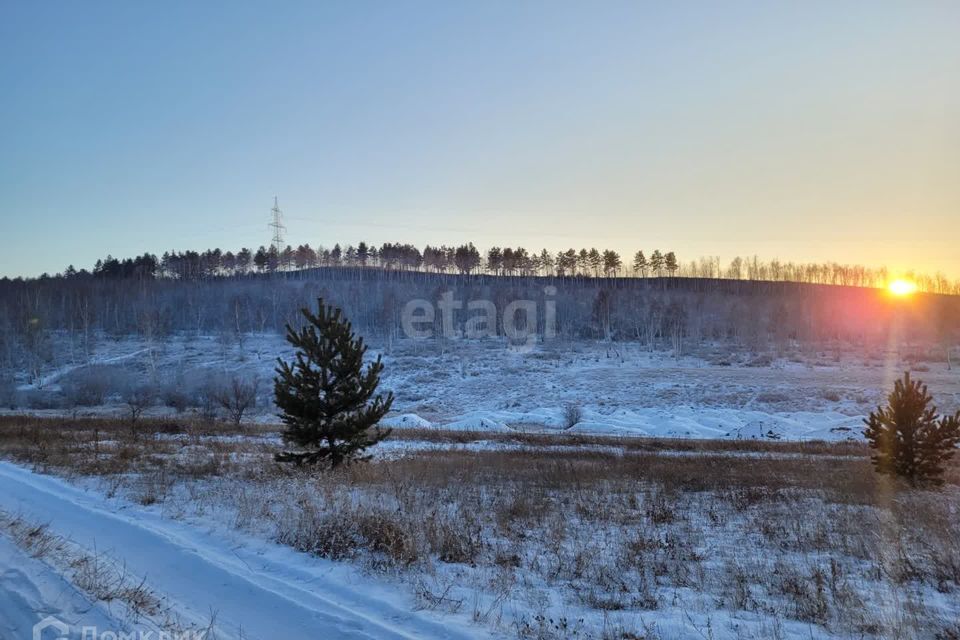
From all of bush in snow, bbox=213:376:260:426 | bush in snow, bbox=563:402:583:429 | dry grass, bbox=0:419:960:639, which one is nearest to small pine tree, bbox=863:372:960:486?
dry grass, bbox=0:419:960:639

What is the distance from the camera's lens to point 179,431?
26938 mm

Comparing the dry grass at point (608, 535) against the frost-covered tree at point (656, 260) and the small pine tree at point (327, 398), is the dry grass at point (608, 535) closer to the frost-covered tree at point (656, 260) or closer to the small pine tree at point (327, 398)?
the small pine tree at point (327, 398)

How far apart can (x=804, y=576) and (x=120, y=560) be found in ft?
28.5

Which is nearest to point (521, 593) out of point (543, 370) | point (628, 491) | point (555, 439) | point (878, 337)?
point (628, 491)

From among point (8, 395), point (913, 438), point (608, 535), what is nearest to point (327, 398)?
point (608, 535)

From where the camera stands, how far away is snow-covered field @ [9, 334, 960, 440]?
127 feet

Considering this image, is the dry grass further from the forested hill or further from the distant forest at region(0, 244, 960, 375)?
the forested hill

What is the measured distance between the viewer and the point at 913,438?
1441cm

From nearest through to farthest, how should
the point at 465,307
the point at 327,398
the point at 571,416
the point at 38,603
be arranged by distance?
the point at 38,603, the point at 327,398, the point at 571,416, the point at 465,307

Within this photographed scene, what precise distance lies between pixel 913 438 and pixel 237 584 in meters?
17.1

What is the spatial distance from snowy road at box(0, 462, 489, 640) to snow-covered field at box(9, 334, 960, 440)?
2841 centimetres

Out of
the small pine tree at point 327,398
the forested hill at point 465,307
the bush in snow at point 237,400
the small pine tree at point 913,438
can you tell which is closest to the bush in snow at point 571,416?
the bush in snow at point 237,400

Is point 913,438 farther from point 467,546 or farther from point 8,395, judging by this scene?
point 8,395

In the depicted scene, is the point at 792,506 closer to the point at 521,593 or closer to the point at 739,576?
the point at 739,576
